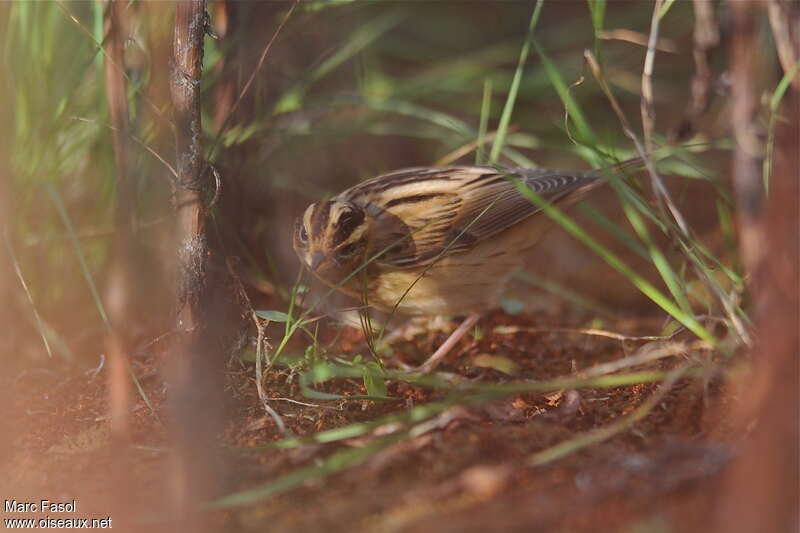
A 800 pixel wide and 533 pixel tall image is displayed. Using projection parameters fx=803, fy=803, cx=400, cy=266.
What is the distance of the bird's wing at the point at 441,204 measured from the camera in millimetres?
3832

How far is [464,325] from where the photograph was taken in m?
3.93

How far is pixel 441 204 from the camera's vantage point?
12.8ft

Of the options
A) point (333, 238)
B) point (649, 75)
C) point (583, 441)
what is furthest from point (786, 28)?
point (333, 238)

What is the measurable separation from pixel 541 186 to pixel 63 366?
92.9 inches

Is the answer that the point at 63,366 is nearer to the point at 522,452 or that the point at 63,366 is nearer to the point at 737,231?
the point at 522,452

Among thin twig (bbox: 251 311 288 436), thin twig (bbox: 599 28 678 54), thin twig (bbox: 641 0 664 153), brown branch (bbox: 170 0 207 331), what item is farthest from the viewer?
thin twig (bbox: 599 28 678 54)

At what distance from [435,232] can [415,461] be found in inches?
67.5

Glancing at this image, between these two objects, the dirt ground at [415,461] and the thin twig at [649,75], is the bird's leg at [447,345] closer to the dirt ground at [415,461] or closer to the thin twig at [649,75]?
the dirt ground at [415,461]

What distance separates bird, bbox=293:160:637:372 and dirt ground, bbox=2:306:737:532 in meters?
0.64

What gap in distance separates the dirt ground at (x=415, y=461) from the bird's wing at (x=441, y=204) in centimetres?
81

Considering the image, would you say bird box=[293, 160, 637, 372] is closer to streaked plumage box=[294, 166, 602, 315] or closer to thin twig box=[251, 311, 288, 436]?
streaked plumage box=[294, 166, 602, 315]

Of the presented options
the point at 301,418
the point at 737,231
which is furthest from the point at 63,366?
the point at 737,231

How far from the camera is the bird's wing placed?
12.6ft

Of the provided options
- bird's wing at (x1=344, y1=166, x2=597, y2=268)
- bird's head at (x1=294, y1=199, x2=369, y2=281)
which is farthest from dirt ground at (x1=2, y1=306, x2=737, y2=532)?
bird's wing at (x1=344, y1=166, x2=597, y2=268)
